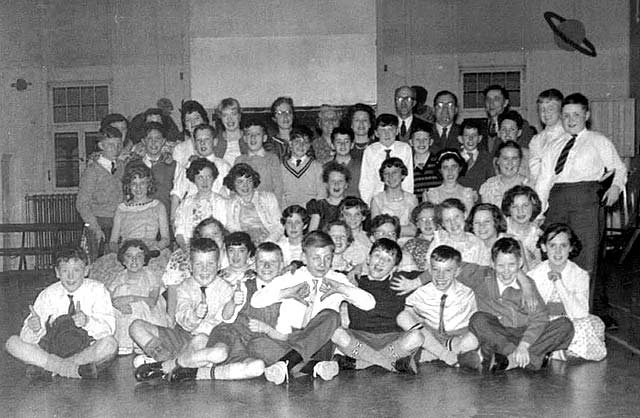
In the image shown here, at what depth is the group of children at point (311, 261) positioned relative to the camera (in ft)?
14.9

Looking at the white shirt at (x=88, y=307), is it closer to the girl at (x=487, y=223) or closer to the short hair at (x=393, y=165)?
the short hair at (x=393, y=165)

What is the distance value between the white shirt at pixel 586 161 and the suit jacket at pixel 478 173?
684 mm

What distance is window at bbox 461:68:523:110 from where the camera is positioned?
37.9 ft

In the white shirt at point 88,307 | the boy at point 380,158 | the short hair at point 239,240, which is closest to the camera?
the white shirt at point 88,307

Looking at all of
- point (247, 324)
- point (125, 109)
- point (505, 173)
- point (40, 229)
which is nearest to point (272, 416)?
point (247, 324)

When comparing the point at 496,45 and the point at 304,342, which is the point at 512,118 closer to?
the point at 304,342

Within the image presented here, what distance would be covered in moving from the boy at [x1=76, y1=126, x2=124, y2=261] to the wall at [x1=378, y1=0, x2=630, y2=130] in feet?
18.9

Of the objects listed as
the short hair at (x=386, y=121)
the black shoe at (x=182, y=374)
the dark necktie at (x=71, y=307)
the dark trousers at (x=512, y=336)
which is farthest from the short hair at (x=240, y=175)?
the dark trousers at (x=512, y=336)

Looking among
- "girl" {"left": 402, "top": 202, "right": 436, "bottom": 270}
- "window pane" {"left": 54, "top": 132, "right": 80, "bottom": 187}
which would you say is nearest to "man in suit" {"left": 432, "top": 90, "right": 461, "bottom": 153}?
"girl" {"left": 402, "top": 202, "right": 436, "bottom": 270}

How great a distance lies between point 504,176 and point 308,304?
182 centimetres

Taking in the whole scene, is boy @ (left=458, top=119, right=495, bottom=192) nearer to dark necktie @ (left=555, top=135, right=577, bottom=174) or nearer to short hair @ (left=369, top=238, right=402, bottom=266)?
dark necktie @ (left=555, top=135, right=577, bottom=174)

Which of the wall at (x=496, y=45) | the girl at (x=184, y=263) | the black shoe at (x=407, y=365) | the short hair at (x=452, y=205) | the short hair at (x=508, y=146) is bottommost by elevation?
the black shoe at (x=407, y=365)

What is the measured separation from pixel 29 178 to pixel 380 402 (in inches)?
347

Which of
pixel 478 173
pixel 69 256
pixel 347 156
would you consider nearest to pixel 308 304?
pixel 69 256
